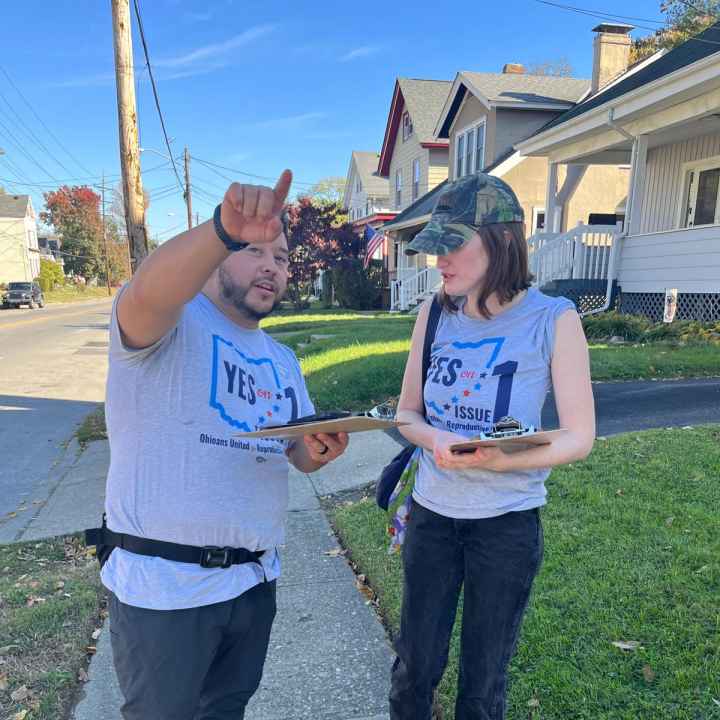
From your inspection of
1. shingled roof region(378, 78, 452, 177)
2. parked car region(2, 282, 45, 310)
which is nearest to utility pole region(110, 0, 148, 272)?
shingled roof region(378, 78, 452, 177)

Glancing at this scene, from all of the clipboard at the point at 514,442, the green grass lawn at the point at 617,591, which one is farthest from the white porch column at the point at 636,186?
the clipboard at the point at 514,442

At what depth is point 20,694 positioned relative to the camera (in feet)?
7.92

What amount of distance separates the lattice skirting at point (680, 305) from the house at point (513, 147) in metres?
4.97

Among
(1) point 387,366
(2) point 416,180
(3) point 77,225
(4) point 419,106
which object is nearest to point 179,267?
(1) point 387,366

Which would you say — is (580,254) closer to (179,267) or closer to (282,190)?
(282,190)

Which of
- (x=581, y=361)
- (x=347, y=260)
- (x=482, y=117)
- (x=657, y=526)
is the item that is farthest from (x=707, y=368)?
(x=347, y=260)

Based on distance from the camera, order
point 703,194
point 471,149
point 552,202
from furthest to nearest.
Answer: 1. point 471,149
2. point 552,202
3. point 703,194

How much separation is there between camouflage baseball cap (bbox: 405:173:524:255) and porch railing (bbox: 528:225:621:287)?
426 inches

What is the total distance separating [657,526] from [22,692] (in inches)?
135

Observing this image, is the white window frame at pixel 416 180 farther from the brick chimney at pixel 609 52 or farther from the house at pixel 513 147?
the brick chimney at pixel 609 52

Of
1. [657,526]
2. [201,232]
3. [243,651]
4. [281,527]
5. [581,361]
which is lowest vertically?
[657,526]

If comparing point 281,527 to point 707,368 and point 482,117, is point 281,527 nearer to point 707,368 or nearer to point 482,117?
point 707,368

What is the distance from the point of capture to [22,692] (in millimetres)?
2422

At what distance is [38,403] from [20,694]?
7403 millimetres
